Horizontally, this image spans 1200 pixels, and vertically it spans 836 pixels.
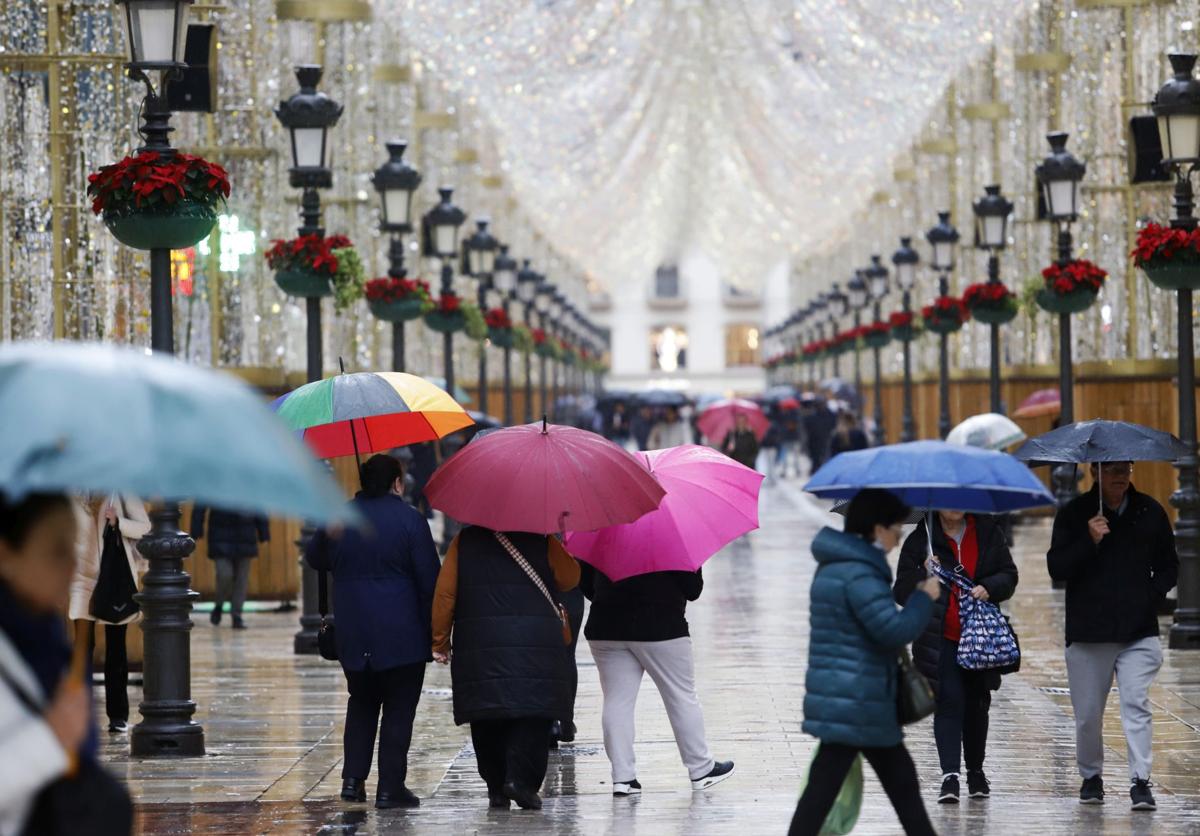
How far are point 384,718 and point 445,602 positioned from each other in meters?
0.64

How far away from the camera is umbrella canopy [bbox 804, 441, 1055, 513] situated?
830 centimetres

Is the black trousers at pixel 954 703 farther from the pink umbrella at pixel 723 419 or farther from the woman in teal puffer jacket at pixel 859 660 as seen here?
the pink umbrella at pixel 723 419

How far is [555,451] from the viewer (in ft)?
33.6

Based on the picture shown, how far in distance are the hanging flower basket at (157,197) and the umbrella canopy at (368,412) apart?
141cm

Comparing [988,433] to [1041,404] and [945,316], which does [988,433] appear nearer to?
[1041,404]

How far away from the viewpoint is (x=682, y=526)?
1063 cm

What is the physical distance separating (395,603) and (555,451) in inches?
37.5

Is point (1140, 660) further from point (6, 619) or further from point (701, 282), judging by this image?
point (701, 282)

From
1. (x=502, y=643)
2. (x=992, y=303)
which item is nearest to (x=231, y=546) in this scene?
(x=502, y=643)

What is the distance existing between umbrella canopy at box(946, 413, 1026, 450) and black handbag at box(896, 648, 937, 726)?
12667mm

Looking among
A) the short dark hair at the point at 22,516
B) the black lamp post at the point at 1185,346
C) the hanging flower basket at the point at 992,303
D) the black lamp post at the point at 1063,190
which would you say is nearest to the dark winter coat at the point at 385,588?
the short dark hair at the point at 22,516

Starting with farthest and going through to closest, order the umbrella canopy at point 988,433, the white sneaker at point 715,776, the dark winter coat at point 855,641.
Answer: the umbrella canopy at point 988,433 < the white sneaker at point 715,776 < the dark winter coat at point 855,641

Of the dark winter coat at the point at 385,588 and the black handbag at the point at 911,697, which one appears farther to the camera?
the dark winter coat at the point at 385,588

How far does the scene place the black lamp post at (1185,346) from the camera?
1631 centimetres
